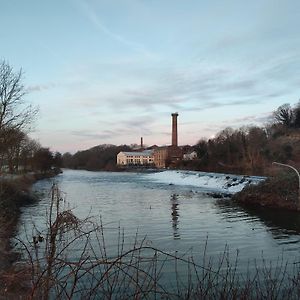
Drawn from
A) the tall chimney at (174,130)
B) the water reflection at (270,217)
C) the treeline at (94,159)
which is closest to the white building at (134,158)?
the treeline at (94,159)

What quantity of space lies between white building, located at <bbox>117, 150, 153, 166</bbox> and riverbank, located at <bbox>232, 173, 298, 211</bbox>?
454 ft

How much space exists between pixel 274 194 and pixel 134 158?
14778cm

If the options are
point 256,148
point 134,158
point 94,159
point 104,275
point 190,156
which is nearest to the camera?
point 104,275

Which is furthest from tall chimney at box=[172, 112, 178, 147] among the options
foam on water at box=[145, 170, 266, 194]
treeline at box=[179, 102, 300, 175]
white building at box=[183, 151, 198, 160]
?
foam on water at box=[145, 170, 266, 194]

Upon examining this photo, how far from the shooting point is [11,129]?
3030 centimetres

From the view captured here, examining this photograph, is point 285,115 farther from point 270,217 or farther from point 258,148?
point 270,217

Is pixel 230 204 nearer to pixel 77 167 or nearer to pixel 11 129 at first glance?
pixel 11 129

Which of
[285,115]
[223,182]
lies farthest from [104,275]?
[285,115]

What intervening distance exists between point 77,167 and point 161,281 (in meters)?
168

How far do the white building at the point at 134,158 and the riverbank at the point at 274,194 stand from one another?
138462 mm

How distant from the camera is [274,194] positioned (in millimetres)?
34812

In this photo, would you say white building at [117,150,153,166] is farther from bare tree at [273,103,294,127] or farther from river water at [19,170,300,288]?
river water at [19,170,300,288]

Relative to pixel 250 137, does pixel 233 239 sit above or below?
below

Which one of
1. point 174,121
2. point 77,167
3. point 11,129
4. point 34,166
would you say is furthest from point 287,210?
point 77,167
